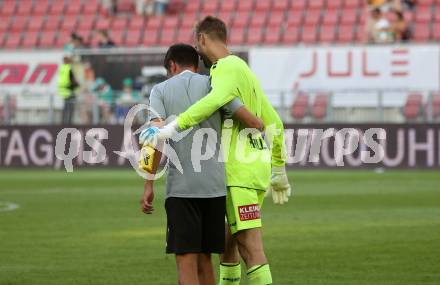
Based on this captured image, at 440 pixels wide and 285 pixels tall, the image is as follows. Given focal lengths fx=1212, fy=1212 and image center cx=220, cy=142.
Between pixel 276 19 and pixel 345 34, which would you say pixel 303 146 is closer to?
pixel 345 34

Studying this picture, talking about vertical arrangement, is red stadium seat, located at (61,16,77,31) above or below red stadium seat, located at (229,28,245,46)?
above

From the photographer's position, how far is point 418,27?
31609mm

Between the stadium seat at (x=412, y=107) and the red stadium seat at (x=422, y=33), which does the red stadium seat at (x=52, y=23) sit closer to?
the red stadium seat at (x=422, y=33)

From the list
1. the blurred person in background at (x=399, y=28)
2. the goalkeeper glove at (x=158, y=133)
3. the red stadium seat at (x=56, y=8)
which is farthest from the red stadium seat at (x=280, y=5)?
the goalkeeper glove at (x=158, y=133)

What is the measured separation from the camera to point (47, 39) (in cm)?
3653

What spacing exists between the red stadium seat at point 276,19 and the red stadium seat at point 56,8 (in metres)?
7.24

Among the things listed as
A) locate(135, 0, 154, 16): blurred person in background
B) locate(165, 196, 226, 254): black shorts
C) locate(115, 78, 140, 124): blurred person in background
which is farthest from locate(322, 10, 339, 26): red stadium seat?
locate(165, 196, 226, 254): black shorts

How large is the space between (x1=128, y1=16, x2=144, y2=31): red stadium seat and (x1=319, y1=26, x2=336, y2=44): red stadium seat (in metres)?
5.86

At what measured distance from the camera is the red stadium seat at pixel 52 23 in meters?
36.9

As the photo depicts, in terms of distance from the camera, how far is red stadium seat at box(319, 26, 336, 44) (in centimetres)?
3253

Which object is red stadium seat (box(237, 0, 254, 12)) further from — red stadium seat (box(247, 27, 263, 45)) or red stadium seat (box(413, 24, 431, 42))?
red stadium seat (box(413, 24, 431, 42))

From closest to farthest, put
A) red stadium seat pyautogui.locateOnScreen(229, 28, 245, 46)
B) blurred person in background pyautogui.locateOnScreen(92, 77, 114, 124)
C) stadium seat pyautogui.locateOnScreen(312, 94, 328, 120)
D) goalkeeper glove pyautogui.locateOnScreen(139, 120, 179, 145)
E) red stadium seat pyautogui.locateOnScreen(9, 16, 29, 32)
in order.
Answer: goalkeeper glove pyautogui.locateOnScreen(139, 120, 179, 145)
stadium seat pyautogui.locateOnScreen(312, 94, 328, 120)
blurred person in background pyautogui.locateOnScreen(92, 77, 114, 124)
red stadium seat pyautogui.locateOnScreen(229, 28, 245, 46)
red stadium seat pyautogui.locateOnScreen(9, 16, 29, 32)

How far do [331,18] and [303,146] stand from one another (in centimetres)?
589

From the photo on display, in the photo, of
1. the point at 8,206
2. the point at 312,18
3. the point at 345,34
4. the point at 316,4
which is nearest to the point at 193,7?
the point at 316,4
